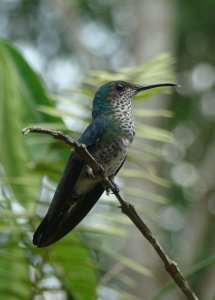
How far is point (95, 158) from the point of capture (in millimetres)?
2402

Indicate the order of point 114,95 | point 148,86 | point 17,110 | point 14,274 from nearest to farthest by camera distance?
point 14,274 → point 17,110 → point 148,86 → point 114,95

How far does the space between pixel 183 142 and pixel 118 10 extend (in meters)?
2.54

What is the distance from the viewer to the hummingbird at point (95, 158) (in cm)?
203

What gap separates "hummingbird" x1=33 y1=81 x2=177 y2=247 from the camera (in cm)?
203

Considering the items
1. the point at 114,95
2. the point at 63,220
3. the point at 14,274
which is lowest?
the point at 14,274

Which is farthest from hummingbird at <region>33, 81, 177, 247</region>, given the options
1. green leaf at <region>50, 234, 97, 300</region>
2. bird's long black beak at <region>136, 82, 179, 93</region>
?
green leaf at <region>50, 234, 97, 300</region>

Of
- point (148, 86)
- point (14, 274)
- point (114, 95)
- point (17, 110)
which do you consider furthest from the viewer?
point (114, 95)

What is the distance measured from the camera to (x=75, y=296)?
7.50ft

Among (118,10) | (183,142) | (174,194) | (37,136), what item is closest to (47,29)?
(118,10)

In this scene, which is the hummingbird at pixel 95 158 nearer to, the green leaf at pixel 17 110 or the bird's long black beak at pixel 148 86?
the bird's long black beak at pixel 148 86

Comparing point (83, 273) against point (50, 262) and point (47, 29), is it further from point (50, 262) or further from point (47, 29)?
point (47, 29)

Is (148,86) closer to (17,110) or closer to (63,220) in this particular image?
(17,110)

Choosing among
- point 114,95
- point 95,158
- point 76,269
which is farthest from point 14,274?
point 114,95

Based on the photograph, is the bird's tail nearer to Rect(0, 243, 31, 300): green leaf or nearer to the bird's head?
Rect(0, 243, 31, 300): green leaf
